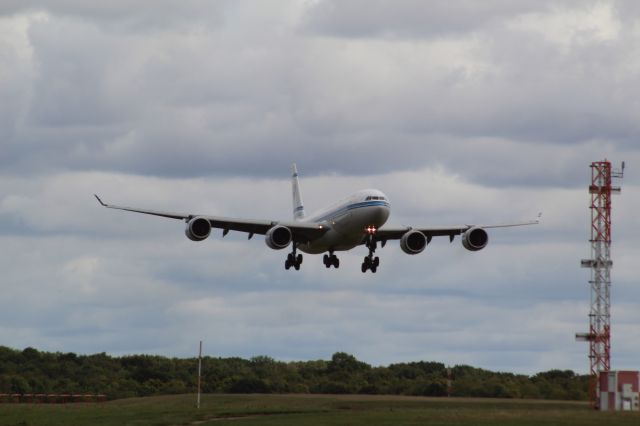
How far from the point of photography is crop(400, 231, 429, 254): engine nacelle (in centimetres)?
11312

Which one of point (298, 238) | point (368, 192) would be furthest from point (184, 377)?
point (368, 192)

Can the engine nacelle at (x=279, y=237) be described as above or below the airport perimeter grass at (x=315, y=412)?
above

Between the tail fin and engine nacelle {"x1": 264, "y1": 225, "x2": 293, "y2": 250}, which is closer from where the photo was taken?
engine nacelle {"x1": 264, "y1": 225, "x2": 293, "y2": 250}

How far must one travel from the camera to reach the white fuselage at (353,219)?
4099 inches

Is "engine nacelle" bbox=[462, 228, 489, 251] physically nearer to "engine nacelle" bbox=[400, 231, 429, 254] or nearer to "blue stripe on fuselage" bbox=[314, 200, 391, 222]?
"engine nacelle" bbox=[400, 231, 429, 254]

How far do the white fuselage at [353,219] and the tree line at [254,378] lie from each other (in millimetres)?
15871

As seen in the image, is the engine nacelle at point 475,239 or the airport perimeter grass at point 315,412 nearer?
the airport perimeter grass at point 315,412

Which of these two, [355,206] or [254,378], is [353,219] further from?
[254,378]

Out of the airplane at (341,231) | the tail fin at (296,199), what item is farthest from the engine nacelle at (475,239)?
the tail fin at (296,199)

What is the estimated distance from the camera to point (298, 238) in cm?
11331

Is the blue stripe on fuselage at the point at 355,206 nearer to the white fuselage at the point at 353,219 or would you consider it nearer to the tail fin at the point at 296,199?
the white fuselage at the point at 353,219

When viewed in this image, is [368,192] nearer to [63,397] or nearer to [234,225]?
[234,225]

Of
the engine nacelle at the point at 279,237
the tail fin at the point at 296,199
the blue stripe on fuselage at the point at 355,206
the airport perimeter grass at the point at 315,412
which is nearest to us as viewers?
the airport perimeter grass at the point at 315,412

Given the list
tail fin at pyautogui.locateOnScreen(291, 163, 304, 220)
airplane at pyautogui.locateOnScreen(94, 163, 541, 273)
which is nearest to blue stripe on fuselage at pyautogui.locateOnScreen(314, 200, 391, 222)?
airplane at pyautogui.locateOnScreen(94, 163, 541, 273)
